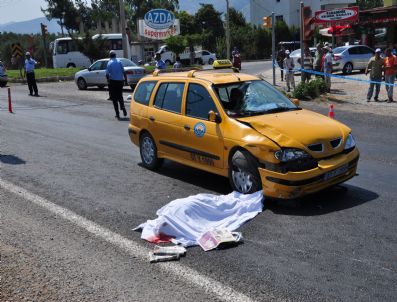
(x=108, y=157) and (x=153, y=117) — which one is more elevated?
(x=153, y=117)

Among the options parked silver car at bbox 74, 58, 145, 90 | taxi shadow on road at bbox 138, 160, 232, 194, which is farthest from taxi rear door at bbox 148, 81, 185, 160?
parked silver car at bbox 74, 58, 145, 90

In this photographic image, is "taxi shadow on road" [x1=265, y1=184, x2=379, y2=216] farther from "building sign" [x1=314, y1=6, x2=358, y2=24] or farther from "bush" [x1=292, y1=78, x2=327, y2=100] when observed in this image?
"building sign" [x1=314, y1=6, x2=358, y2=24]

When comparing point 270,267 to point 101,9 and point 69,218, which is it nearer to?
point 69,218

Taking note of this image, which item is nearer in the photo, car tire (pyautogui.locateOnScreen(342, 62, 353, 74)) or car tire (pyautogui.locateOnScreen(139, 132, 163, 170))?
car tire (pyautogui.locateOnScreen(139, 132, 163, 170))

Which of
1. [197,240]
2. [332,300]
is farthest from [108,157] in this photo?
[332,300]

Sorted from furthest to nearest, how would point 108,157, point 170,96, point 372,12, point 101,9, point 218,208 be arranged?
point 101,9
point 372,12
point 108,157
point 170,96
point 218,208

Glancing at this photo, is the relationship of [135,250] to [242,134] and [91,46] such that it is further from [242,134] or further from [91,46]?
[91,46]

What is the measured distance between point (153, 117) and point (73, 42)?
3805cm

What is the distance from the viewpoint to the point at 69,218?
639cm

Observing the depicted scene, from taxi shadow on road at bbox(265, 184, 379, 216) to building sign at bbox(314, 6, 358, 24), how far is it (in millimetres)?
19684

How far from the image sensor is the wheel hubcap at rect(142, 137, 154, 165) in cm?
883

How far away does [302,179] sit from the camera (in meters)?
6.25

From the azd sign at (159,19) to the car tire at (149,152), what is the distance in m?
26.9

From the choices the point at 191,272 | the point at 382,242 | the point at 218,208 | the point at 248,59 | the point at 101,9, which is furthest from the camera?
the point at 101,9
